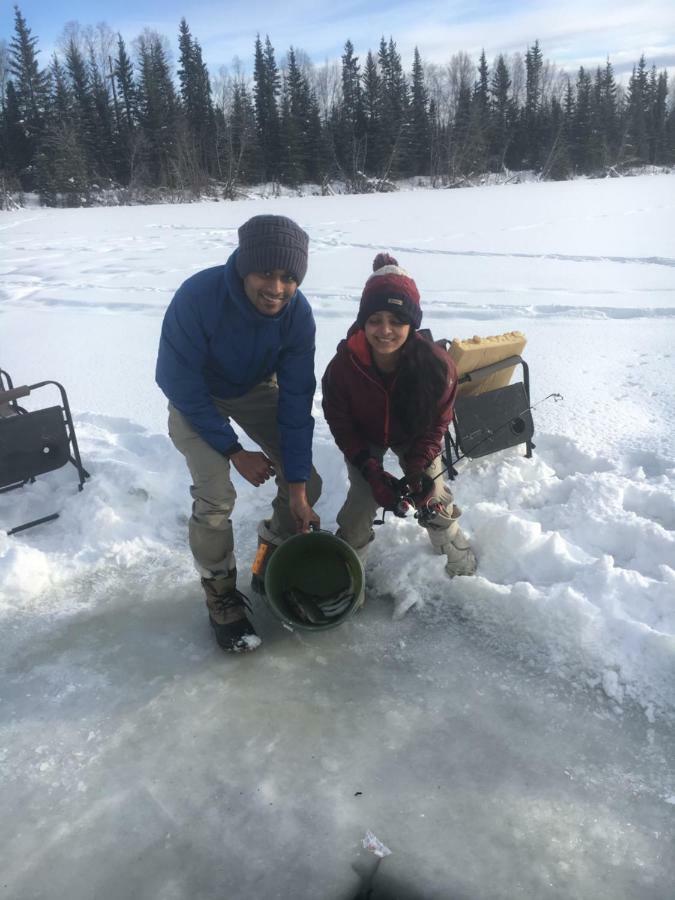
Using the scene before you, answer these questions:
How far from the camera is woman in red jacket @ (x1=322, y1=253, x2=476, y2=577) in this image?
93.4 inches

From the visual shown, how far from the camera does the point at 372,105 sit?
44344 mm

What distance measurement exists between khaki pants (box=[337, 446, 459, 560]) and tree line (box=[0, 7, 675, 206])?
34.4m

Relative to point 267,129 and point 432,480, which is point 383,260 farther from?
point 267,129

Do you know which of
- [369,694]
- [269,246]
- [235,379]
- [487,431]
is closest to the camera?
[269,246]

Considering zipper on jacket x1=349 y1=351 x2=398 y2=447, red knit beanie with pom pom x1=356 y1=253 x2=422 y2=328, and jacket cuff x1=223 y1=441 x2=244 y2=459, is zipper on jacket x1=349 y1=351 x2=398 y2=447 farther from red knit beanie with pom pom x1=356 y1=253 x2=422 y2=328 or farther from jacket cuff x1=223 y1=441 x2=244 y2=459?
jacket cuff x1=223 y1=441 x2=244 y2=459

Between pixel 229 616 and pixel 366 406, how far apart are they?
102 centimetres

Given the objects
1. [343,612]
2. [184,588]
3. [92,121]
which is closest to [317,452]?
[184,588]

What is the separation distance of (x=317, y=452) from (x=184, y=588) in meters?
1.18

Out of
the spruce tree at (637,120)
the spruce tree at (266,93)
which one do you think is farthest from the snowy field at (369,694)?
the spruce tree at (637,120)

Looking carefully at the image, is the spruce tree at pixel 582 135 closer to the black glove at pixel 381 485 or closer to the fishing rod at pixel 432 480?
the fishing rod at pixel 432 480

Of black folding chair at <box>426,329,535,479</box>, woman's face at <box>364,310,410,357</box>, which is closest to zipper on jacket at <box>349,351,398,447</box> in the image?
woman's face at <box>364,310,410,357</box>

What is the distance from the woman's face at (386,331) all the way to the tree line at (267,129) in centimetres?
3446

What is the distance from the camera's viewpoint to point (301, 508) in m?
2.52

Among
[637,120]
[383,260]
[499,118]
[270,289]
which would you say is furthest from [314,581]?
[637,120]
